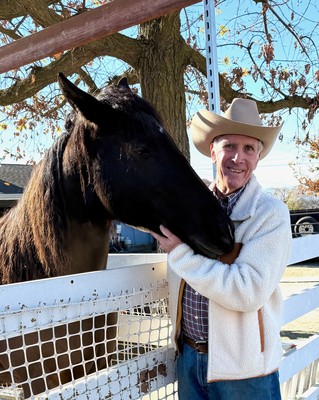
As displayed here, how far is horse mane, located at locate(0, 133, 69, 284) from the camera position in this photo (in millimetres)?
1942

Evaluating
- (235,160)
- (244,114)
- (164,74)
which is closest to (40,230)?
(235,160)

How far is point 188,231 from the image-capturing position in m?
1.69

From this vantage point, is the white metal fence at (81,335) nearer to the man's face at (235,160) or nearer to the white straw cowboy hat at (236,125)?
the man's face at (235,160)

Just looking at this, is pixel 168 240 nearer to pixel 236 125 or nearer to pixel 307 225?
pixel 236 125

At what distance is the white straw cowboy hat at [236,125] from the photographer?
1925 mm

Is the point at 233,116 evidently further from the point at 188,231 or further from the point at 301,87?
the point at 301,87

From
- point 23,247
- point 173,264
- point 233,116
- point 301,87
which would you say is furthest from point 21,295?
point 301,87

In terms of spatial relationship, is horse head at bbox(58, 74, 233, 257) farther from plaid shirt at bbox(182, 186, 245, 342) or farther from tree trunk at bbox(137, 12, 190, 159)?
tree trunk at bbox(137, 12, 190, 159)

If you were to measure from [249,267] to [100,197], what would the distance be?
71 cm

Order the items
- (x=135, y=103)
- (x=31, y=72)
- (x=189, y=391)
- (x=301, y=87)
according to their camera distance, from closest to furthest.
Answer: (x=189, y=391) → (x=135, y=103) → (x=31, y=72) → (x=301, y=87)

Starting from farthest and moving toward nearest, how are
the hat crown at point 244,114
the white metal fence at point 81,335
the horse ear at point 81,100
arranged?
the hat crown at point 244,114 < the horse ear at point 81,100 < the white metal fence at point 81,335

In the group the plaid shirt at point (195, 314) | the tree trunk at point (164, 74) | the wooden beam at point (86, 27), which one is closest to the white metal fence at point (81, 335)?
the plaid shirt at point (195, 314)

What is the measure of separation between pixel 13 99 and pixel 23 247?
10.3 ft

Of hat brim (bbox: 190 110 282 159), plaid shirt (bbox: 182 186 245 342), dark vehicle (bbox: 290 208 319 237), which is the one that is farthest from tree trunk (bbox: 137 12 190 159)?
dark vehicle (bbox: 290 208 319 237)
